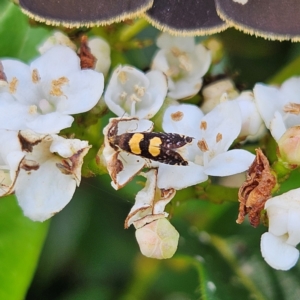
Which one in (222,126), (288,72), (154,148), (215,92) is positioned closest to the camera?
(154,148)

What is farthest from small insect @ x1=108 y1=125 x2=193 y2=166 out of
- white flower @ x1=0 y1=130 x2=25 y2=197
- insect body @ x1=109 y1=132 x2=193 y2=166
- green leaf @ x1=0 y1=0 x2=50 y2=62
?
green leaf @ x1=0 y1=0 x2=50 y2=62

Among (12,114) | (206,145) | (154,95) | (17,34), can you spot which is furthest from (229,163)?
(17,34)

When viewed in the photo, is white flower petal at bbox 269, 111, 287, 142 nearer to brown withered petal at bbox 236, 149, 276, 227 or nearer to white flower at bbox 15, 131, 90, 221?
brown withered petal at bbox 236, 149, 276, 227

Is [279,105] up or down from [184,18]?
down

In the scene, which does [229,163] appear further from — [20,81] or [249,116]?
[20,81]

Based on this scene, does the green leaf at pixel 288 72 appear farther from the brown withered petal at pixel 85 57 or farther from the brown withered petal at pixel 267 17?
the brown withered petal at pixel 85 57

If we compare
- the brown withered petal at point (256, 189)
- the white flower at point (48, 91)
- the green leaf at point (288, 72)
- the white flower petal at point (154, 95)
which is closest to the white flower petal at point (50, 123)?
the white flower at point (48, 91)
